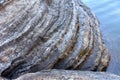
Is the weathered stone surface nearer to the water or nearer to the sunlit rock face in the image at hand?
the sunlit rock face

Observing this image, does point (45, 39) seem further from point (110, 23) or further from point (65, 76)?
point (110, 23)

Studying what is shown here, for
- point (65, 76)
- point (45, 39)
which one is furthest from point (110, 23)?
point (65, 76)

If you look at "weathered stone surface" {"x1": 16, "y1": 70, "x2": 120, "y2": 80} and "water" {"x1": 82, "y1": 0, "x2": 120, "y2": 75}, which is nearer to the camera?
"weathered stone surface" {"x1": 16, "y1": 70, "x2": 120, "y2": 80}

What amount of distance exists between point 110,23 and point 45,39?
A: 361cm

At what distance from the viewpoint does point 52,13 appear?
4.11m

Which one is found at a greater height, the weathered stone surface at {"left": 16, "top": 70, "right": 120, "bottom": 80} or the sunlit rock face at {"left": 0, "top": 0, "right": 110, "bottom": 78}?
the sunlit rock face at {"left": 0, "top": 0, "right": 110, "bottom": 78}

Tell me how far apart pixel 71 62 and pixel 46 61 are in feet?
1.13

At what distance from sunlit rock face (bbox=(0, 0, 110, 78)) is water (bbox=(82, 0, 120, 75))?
4.79 feet

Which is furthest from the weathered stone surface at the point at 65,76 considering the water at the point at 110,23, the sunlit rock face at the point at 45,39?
the water at the point at 110,23

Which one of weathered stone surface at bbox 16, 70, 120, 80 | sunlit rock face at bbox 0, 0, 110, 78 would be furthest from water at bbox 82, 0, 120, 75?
weathered stone surface at bbox 16, 70, 120, 80

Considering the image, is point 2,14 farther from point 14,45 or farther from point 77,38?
point 77,38

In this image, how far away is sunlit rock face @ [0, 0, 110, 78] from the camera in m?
3.54

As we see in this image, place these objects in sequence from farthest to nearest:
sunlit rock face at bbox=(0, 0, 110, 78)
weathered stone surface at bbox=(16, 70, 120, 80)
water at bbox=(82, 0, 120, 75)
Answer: water at bbox=(82, 0, 120, 75) < sunlit rock face at bbox=(0, 0, 110, 78) < weathered stone surface at bbox=(16, 70, 120, 80)

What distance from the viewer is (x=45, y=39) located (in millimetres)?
3820
